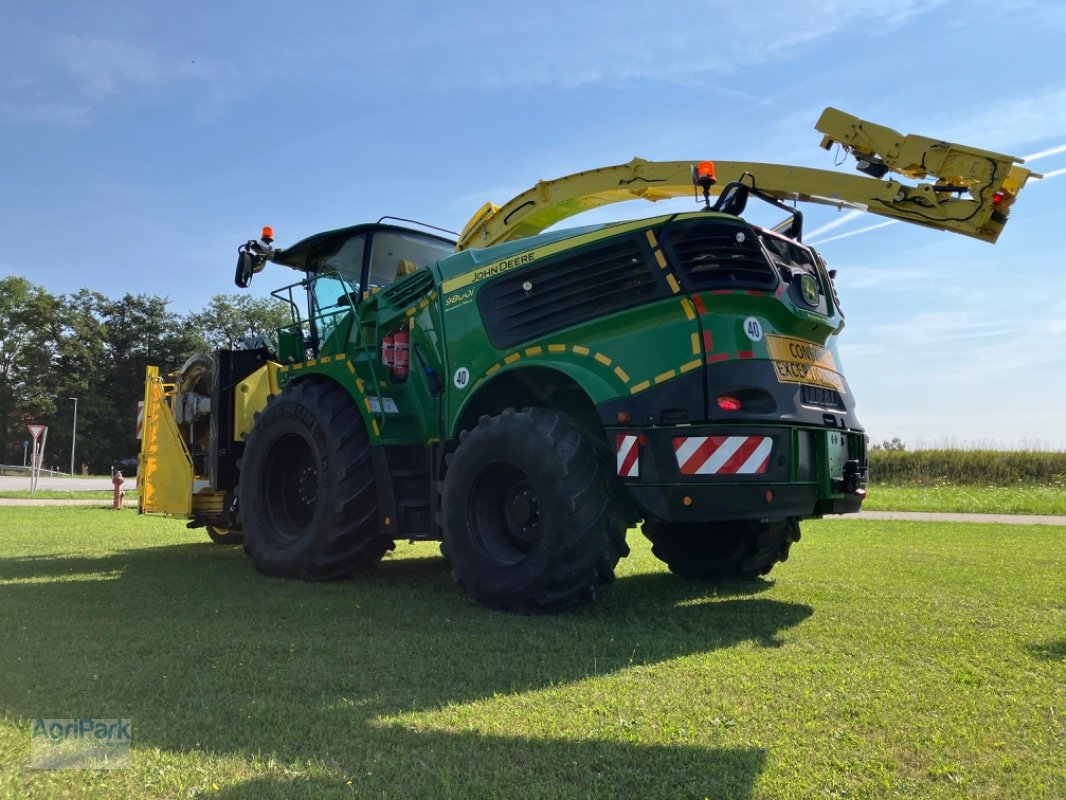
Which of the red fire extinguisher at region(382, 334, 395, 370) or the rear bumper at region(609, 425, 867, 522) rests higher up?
the red fire extinguisher at region(382, 334, 395, 370)

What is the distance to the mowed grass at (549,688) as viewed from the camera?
2.60m

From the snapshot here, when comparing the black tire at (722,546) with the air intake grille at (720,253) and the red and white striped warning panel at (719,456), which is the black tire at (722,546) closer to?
the red and white striped warning panel at (719,456)

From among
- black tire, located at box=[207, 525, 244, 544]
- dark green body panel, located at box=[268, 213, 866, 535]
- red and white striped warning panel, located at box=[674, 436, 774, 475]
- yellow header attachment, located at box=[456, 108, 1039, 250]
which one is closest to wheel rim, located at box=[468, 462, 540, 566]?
dark green body panel, located at box=[268, 213, 866, 535]

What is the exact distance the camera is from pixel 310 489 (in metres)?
7.38

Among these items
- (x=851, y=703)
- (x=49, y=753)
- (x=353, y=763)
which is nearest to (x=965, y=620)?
(x=851, y=703)

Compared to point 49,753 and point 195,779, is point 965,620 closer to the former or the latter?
point 195,779

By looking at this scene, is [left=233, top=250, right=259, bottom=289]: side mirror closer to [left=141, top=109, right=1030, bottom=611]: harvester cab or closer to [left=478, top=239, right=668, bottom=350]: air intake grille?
[left=141, top=109, right=1030, bottom=611]: harvester cab

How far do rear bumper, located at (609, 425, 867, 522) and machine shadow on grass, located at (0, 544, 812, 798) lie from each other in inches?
27.9

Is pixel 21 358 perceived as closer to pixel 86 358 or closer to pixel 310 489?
pixel 86 358

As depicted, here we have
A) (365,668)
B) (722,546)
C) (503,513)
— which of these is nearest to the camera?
(365,668)

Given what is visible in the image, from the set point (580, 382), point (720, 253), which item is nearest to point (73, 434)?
point (580, 382)

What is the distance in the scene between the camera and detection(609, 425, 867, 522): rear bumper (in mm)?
4754

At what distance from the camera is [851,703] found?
131 inches

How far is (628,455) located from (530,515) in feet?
2.71
